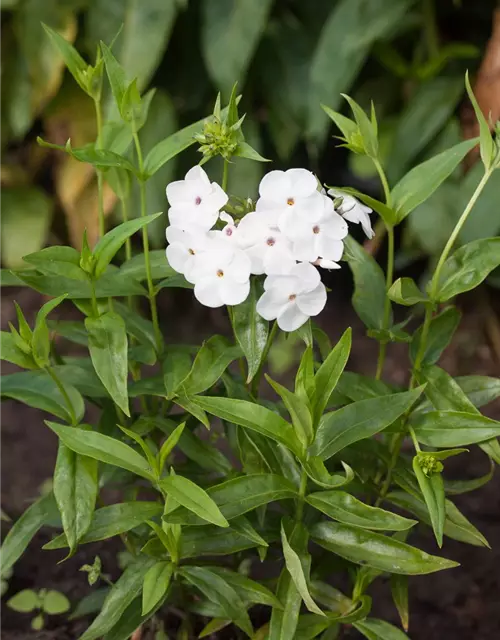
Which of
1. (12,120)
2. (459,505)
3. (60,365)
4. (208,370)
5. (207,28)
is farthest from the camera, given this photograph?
(12,120)

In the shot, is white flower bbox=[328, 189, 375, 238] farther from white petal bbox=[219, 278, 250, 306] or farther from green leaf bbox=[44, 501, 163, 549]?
green leaf bbox=[44, 501, 163, 549]

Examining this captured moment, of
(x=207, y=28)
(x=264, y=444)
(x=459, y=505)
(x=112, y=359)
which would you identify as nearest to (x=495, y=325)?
(x=459, y=505)

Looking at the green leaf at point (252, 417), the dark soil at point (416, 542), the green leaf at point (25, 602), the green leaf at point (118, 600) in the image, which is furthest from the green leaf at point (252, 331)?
the green leaf at point (25, 602)

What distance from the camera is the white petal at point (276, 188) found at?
2.20 ft

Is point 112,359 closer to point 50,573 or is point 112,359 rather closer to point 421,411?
point 421,411

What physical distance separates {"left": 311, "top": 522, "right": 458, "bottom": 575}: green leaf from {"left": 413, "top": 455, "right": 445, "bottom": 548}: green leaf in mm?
40

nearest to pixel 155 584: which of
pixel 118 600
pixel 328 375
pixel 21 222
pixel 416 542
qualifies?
pixel 118 600

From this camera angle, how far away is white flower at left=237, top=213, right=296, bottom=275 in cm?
67

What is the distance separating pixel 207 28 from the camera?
60.7 inches

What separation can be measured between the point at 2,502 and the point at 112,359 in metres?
0.72

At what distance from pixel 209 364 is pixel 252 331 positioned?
71mm

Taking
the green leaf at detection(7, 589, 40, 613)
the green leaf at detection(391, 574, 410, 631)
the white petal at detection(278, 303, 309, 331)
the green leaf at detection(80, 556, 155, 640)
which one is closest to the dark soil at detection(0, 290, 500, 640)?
the green leaf at detection(7, 589, 40, 613)

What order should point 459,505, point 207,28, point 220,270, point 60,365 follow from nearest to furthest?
point 220,270
point 60,365
point 459,505
point 207,28

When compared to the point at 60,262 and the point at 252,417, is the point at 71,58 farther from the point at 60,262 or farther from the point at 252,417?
the point at 252,417
